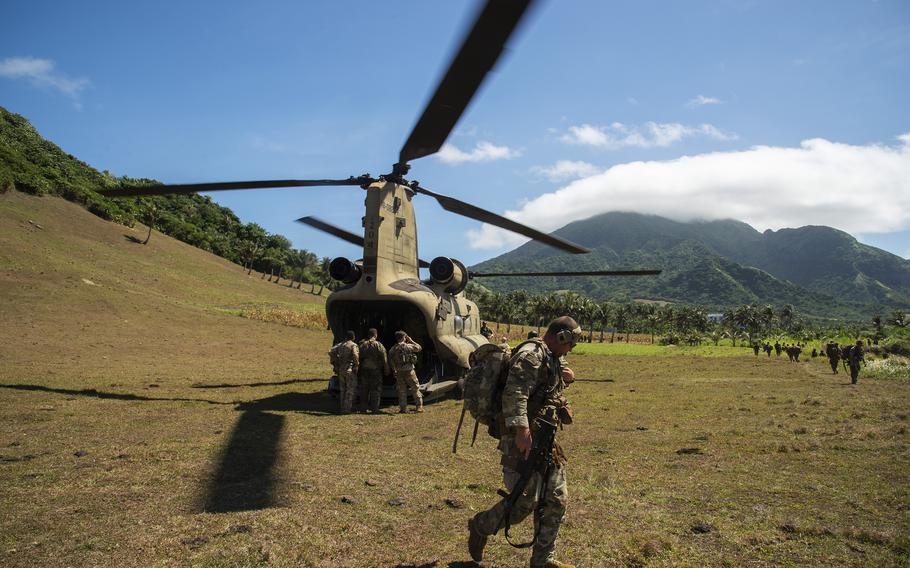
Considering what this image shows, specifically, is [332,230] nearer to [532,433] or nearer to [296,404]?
[296,404]

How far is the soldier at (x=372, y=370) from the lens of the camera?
1177cm

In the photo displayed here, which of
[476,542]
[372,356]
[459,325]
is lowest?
[476,542]

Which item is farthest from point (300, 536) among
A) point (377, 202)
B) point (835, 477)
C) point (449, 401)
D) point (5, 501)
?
point (449, 401)

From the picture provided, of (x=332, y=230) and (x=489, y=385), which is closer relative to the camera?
(x=489, y=385)

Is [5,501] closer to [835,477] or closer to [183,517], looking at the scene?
[183,517]

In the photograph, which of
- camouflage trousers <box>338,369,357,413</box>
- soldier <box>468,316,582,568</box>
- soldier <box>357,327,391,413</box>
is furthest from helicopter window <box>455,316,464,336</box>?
soldier <box>468,316,582,568</box>

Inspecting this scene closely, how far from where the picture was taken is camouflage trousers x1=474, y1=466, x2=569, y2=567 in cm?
425

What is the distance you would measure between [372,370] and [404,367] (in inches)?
29.8

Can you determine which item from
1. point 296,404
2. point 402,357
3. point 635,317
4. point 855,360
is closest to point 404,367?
point 402,357

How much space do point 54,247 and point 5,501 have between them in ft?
156

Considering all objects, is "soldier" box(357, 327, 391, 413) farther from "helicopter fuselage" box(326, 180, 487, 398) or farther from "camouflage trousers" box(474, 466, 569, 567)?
"camouflage trousers" box(474, 466, 569, 567)

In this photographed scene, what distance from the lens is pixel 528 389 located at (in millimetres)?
4395

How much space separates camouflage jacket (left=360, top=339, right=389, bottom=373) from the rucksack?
283 inches

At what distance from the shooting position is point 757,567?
4.40 m
